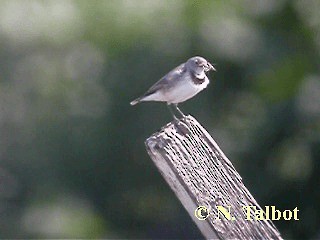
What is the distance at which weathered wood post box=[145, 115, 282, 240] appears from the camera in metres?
2.17

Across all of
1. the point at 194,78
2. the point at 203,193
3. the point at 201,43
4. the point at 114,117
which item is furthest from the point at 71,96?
the point at 203,193

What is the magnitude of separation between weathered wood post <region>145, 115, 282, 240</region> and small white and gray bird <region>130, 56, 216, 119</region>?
1.52 meters

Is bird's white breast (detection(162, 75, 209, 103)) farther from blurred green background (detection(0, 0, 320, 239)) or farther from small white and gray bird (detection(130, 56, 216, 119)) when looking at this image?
blurred green background (detection(0, 0, 320, 239))

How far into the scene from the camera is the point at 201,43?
5.54 meters

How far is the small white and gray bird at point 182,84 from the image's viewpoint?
4.11 m

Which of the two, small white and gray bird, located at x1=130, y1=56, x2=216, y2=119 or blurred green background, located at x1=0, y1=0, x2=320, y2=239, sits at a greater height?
blurred green background, located at x1=0, y1=0, x2=320, y2=239

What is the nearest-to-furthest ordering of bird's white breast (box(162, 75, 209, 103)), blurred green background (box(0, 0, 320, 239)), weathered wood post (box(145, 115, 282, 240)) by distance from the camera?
weathered wood post (box(145, 115, 282, 240)), bird's white breast (box(162, 75, 209, 103)), blurred green background (box(0, 0, 320, 239))

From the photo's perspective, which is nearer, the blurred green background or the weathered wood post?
the weathered wood post

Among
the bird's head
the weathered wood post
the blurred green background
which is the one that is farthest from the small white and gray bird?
the weathered wood post

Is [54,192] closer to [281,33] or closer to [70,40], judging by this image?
[70,40]

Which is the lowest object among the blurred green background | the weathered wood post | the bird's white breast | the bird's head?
the weathered wood post

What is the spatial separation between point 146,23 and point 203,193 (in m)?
→ 3.41

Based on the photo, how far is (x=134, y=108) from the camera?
214 inches

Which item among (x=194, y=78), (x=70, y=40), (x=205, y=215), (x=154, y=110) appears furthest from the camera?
(x=70, y=40)
